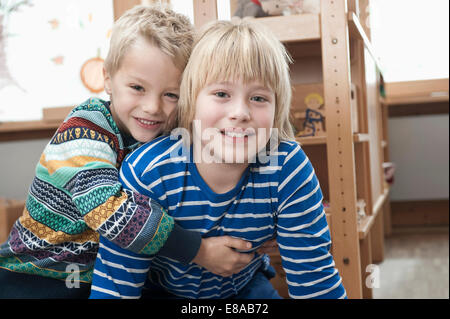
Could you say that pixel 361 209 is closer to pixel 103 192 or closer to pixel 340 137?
pixel 340 137

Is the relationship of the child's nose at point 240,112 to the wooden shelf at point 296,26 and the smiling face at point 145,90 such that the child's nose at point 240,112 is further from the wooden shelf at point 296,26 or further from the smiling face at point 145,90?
the wooden shelf at point 296,26

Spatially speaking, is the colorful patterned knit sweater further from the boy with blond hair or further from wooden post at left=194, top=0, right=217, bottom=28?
wooden post at left=194, top=0, right=217, bottom=28

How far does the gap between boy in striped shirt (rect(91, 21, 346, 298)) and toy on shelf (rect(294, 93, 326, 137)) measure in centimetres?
58

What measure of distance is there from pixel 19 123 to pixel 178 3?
60.9 inches

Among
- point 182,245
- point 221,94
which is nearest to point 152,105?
point 221,94

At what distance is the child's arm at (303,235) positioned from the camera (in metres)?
0.79

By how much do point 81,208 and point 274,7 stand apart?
33.9 inches

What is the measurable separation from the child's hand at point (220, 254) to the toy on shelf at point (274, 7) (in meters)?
0.78

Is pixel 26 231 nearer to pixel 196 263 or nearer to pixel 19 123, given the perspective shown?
pixel 196 263

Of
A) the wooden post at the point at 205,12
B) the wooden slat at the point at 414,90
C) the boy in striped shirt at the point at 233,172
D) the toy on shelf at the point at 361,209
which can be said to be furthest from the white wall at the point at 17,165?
the wooden slat at the point at 414,90

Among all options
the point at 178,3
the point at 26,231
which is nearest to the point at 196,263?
the point at 26,231
